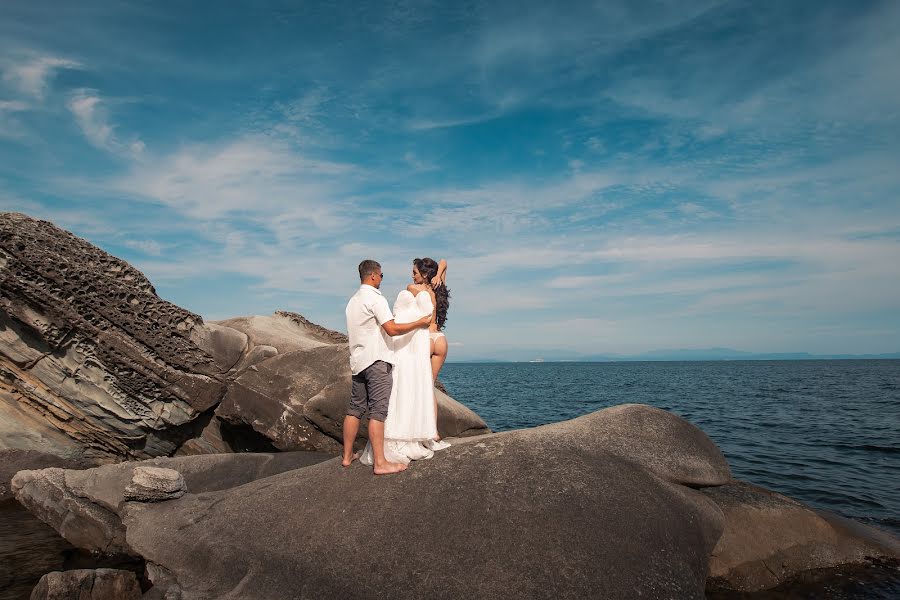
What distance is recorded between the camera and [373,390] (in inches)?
307

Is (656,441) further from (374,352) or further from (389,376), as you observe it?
(374,352)

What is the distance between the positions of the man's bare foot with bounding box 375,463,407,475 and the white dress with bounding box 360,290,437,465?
0.18 m

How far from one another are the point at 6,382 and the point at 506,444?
12099mm

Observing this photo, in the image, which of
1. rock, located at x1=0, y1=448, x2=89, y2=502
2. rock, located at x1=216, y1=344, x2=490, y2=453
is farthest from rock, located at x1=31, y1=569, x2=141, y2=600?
rock, located at x1=0, y1=448, x2=89, y2=502

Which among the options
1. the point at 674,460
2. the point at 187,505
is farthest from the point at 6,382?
the point at 674,460

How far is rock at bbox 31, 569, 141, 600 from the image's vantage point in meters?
6.71

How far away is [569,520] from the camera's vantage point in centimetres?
660

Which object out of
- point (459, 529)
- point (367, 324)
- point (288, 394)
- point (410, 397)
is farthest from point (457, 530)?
point (288, 394)

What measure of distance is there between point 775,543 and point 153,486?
9598 mm

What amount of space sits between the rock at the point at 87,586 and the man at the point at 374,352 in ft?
11.6

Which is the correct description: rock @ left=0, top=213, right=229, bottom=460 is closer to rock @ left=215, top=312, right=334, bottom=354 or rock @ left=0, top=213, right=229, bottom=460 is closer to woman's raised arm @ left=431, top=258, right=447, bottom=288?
rock @ left=215, top=312, right=334, bottom=354

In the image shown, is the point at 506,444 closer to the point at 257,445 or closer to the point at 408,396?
the point at 408,396

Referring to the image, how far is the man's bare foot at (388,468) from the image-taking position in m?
7.62

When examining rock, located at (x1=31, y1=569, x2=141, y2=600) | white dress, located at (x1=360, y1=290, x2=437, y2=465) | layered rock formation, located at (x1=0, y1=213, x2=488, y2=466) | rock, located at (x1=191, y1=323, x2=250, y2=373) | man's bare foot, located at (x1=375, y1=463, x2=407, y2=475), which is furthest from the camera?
rock, located at (x1=191, y1=323, x2=250, y2=373)
